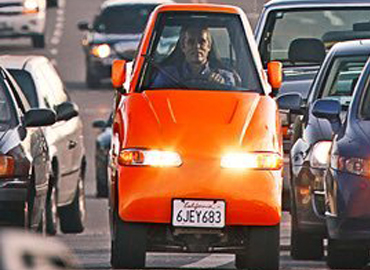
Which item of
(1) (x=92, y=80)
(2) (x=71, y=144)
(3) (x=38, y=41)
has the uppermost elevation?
(2) (x=71, y=144)

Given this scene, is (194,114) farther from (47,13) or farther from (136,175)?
(47,13)

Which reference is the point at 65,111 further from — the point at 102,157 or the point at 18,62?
the point at 102,157

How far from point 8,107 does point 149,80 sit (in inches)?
58.0

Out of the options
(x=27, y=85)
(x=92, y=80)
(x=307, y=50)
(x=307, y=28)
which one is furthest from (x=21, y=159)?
(x=92, y=80)

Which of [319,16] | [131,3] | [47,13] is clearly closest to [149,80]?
[319,16]

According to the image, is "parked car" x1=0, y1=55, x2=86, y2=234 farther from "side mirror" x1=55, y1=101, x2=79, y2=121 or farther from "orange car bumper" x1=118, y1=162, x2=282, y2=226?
"orange car bumper" x1=118, y1=162, x2=282, y2=226

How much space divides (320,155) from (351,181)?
156 cm

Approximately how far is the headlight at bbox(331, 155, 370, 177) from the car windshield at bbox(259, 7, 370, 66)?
15.3 ft

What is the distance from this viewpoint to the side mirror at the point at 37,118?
12469 millimetres

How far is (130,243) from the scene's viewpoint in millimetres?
10531

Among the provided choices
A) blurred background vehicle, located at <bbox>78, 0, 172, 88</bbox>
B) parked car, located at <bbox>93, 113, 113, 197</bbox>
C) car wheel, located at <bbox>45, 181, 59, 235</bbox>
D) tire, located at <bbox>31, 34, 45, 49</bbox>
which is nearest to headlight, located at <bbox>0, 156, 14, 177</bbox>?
car wheel, located at <bbox>45, 181, 59, 235</bbox>

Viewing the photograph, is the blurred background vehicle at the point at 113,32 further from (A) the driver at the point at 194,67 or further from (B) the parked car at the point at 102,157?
(A) the driver at the point at 194,67

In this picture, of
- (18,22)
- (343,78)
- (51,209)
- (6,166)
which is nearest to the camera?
(6,166)

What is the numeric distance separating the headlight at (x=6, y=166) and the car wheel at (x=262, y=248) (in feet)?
6.40
